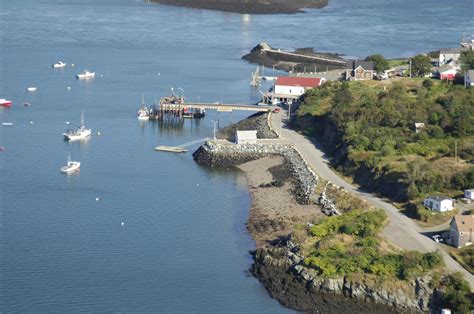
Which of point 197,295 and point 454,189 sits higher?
point 454,189

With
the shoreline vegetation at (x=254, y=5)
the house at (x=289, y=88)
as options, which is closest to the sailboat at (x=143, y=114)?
the house at (x=289, y=88)

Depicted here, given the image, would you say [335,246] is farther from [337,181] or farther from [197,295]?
[337,181]

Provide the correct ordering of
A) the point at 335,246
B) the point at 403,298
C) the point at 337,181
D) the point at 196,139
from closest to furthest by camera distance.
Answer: the point at 403,298 < the point at 335,246 < the point at 337,181 < the point at 196,139

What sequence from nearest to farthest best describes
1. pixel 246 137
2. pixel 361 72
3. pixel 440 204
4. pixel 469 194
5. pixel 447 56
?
pixel 440 204 < pixel 469 194 < pixel 246 137 < pixel 361 72 < pixel 447 56

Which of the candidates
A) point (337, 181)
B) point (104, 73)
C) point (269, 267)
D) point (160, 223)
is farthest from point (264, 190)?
point (104, 73)

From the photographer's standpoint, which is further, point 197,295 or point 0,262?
point 0,262

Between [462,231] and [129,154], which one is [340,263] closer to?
[462,231]

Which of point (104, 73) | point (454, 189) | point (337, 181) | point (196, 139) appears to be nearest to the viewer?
point (454, 189)

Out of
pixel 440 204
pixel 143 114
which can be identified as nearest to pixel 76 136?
pixel 143 114
